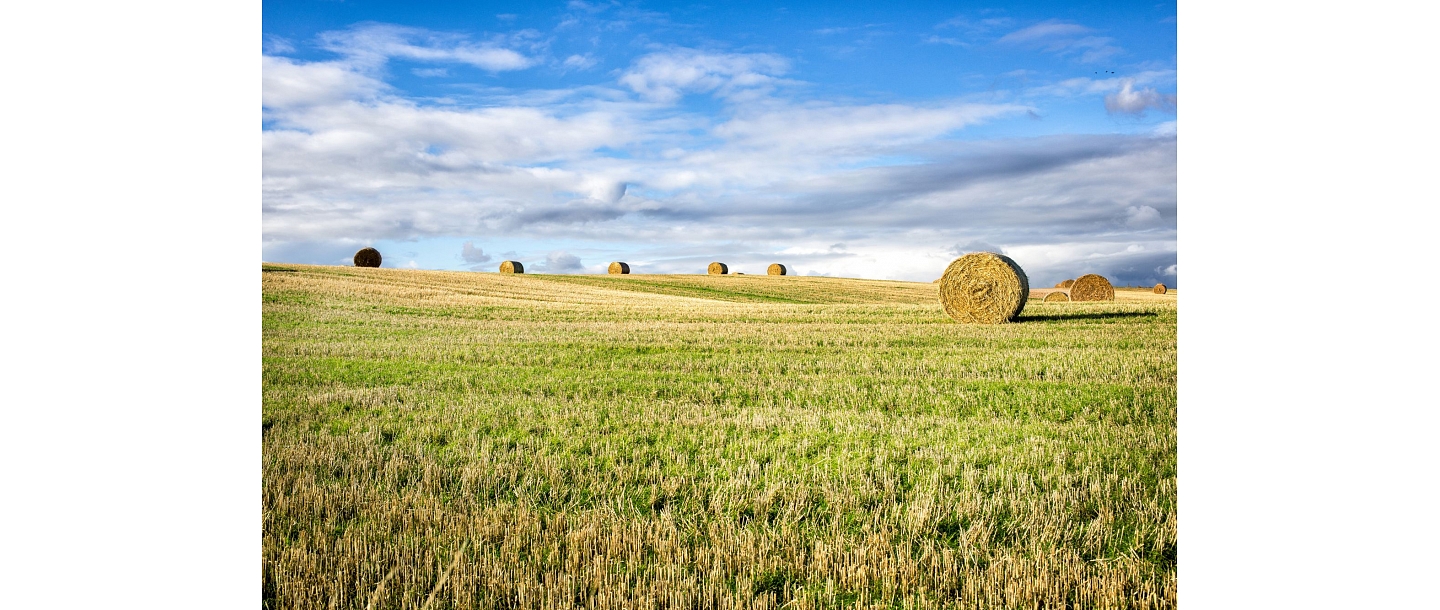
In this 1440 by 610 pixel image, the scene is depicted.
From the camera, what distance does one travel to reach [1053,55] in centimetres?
479

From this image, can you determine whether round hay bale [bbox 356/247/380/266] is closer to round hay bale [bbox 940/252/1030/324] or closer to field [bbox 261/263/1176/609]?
field [bbox 261/263/1176/609]

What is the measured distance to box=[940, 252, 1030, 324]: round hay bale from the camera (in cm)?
1240

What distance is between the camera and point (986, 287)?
1248 cm

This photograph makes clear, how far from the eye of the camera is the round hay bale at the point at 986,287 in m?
12.4

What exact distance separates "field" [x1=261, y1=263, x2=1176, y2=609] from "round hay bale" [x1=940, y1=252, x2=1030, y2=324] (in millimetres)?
3876

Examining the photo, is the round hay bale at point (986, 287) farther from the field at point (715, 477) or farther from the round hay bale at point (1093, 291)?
the round hay bale at point (1093, 291)

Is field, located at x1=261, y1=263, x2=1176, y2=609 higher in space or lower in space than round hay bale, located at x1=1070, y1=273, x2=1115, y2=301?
lower

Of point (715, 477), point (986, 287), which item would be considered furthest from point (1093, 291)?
point (715, 477)

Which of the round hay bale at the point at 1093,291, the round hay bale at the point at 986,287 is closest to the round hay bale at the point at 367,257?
the round hay bale at the point at 986,287

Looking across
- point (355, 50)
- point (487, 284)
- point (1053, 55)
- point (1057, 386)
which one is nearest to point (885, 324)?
point (1057, 386)

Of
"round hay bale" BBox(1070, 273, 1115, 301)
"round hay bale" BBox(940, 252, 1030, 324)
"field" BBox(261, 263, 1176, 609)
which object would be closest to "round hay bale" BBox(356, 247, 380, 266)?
"field" BBox(261, 263, 1176, 609)

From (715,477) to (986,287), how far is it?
379 inches

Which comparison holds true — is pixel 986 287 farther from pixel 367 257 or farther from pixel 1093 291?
pixel 367 257
